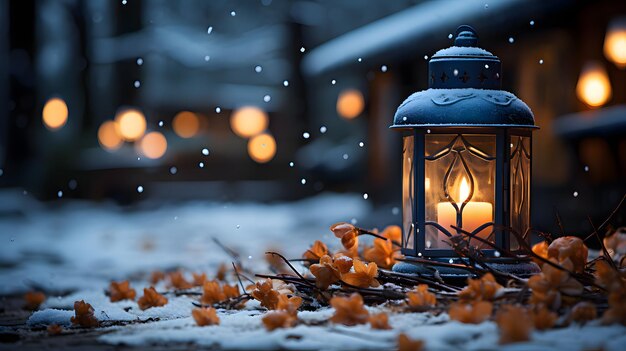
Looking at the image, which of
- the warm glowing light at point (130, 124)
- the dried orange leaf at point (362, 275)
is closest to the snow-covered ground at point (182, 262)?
the dried orange leaf at point (362, 275)

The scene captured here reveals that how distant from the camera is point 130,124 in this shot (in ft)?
68.7

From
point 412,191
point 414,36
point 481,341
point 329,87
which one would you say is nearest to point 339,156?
point 329,87

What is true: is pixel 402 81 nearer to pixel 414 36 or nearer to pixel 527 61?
pixel 414 36

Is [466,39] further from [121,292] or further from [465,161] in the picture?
[121,292]

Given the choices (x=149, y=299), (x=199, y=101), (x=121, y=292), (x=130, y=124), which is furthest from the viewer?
(x=199, y=101)

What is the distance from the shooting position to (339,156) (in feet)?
62.3

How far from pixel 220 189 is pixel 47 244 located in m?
10.0

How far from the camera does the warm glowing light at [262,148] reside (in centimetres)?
2228

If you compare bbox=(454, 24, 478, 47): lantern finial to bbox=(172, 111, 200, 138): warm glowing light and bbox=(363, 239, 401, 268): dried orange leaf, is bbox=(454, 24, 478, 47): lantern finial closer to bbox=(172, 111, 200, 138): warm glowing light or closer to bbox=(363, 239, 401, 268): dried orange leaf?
bbox=(363, 239, 401, 268): dried orange leaf

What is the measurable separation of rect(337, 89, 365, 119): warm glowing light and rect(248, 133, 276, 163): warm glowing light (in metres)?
2.73

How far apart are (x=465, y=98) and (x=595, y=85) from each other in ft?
20.3

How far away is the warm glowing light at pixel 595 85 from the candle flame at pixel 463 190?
6102 millimetres

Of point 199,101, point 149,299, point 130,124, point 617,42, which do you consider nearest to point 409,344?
point 149,299

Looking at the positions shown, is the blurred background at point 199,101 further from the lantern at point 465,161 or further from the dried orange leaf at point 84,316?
the dried orange leaf at point 84,316
